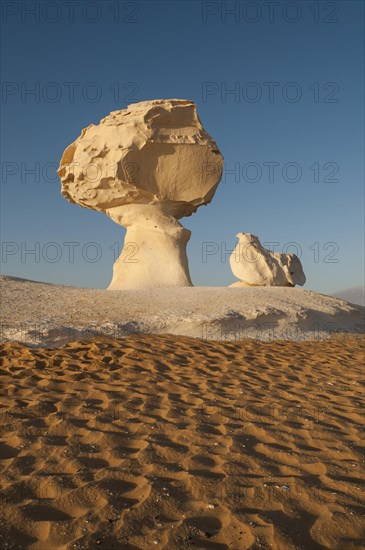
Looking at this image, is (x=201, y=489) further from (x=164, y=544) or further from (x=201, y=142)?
(x=201, y=142)

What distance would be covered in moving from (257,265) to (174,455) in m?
10.8

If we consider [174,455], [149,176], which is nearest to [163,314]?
[174,455]

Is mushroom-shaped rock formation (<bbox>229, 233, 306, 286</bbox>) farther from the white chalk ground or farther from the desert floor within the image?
the desert floor

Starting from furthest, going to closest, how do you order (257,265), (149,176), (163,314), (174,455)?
1. (257,265)
2. (149,176)
3. (163,314)
4. (174,455)

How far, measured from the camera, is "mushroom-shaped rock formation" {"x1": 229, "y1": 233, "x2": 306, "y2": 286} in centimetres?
1330

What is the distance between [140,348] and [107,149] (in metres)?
7.80

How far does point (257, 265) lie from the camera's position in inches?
525

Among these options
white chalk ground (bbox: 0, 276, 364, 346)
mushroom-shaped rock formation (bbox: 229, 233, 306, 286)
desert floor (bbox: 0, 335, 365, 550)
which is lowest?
desert floor (bbox: 0, 335, 365, 550)

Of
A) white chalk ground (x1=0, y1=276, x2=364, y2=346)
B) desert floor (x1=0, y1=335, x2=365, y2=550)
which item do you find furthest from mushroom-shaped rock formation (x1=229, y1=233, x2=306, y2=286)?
desert floor (x1=0, y1=335, x2=365, y2=550)

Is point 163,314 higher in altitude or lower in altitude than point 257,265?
lower

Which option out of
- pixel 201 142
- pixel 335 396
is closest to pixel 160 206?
pixel 201 142

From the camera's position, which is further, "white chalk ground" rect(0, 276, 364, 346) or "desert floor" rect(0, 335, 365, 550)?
"white chalk ground" rect(0, 276, 364, 346)

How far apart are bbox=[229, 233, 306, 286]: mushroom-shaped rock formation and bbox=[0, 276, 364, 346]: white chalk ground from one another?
2931mm

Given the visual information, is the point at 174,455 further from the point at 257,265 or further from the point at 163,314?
the point at 257,265
